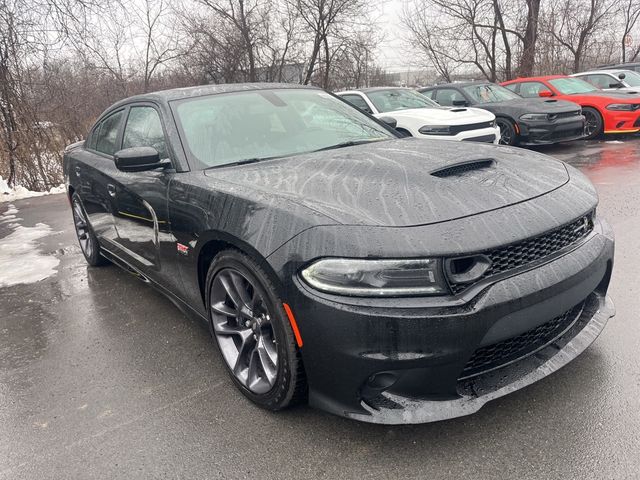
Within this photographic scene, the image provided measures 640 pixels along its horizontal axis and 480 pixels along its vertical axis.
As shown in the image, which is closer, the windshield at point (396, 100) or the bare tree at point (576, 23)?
the windshield at point (396, 100)

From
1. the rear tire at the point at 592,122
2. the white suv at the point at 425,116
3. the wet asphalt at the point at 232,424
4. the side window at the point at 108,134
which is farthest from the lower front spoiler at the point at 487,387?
the rear tire at the point at 592,122

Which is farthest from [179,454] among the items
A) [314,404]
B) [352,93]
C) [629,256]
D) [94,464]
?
[352,93]

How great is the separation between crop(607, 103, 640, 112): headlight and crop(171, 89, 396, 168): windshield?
8.73 meters

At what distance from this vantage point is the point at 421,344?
1797 millimetres

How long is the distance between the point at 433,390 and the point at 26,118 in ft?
37.0

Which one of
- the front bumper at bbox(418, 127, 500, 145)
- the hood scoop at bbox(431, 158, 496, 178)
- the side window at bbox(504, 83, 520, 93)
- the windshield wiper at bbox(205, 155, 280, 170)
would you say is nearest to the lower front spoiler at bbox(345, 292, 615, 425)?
the hood scoop at bbox(431, 158, 496, 178)

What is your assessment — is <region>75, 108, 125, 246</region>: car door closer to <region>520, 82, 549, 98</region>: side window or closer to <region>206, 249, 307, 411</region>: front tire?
<region>206, 249, 307, 411</region>: front tire

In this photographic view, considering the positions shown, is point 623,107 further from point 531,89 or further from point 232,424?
point 232,424

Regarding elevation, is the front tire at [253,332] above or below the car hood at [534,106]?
below

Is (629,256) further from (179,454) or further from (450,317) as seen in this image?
(179,454)

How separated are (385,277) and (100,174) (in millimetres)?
2925

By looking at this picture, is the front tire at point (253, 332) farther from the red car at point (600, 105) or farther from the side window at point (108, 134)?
the red car at point (600, 105)

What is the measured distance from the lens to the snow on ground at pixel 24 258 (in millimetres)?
4770

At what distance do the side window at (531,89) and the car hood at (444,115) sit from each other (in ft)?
11.1
